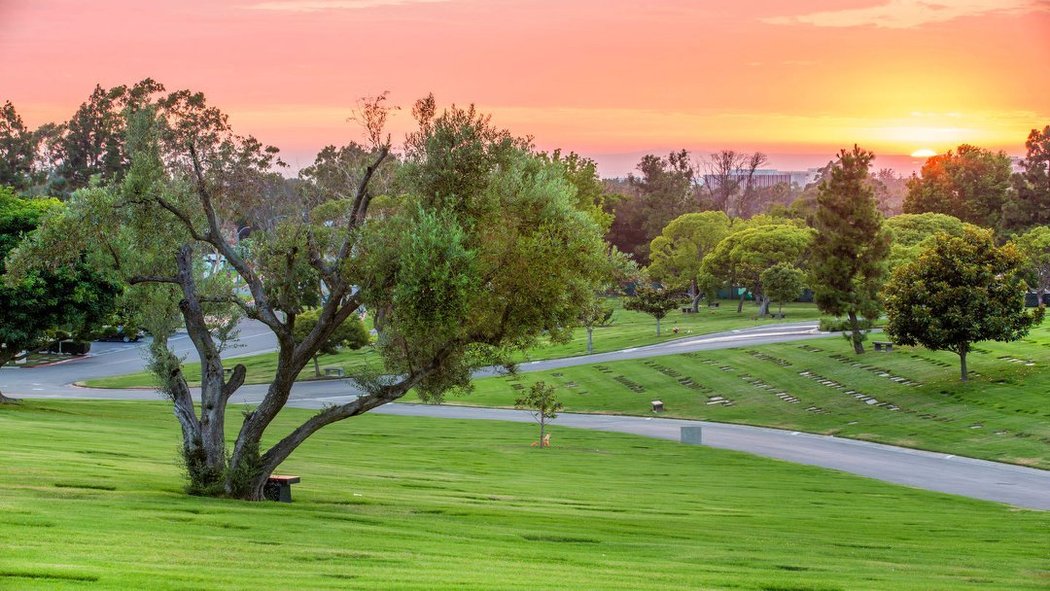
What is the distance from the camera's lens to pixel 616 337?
286 ft

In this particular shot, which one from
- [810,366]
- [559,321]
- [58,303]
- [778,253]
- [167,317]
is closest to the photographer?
[559,321]

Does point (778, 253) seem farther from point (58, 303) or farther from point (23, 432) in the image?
point (23, 432)

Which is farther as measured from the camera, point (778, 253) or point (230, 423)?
point (778, 253)

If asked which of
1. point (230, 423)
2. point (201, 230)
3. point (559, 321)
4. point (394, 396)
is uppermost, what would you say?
point (201, 230)

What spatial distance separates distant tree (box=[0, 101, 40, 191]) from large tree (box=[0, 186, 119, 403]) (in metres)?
69.6

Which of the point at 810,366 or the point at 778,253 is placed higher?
the point at 778,253

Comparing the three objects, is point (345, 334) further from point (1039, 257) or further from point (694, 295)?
point (1039, 257)

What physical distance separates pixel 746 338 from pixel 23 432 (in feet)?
179

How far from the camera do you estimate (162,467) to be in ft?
87.9

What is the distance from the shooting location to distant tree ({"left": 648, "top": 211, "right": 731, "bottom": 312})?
112 meters

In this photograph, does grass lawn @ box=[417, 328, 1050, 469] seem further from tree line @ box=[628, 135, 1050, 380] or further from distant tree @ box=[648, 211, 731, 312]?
distant tree @ box=[648, 211, 731, 312]

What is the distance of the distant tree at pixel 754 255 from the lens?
98500 millimetres

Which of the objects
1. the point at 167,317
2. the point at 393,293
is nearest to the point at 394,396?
the point at 393,293

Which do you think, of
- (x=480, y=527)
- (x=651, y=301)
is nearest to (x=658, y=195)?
(x=651, y=301)
